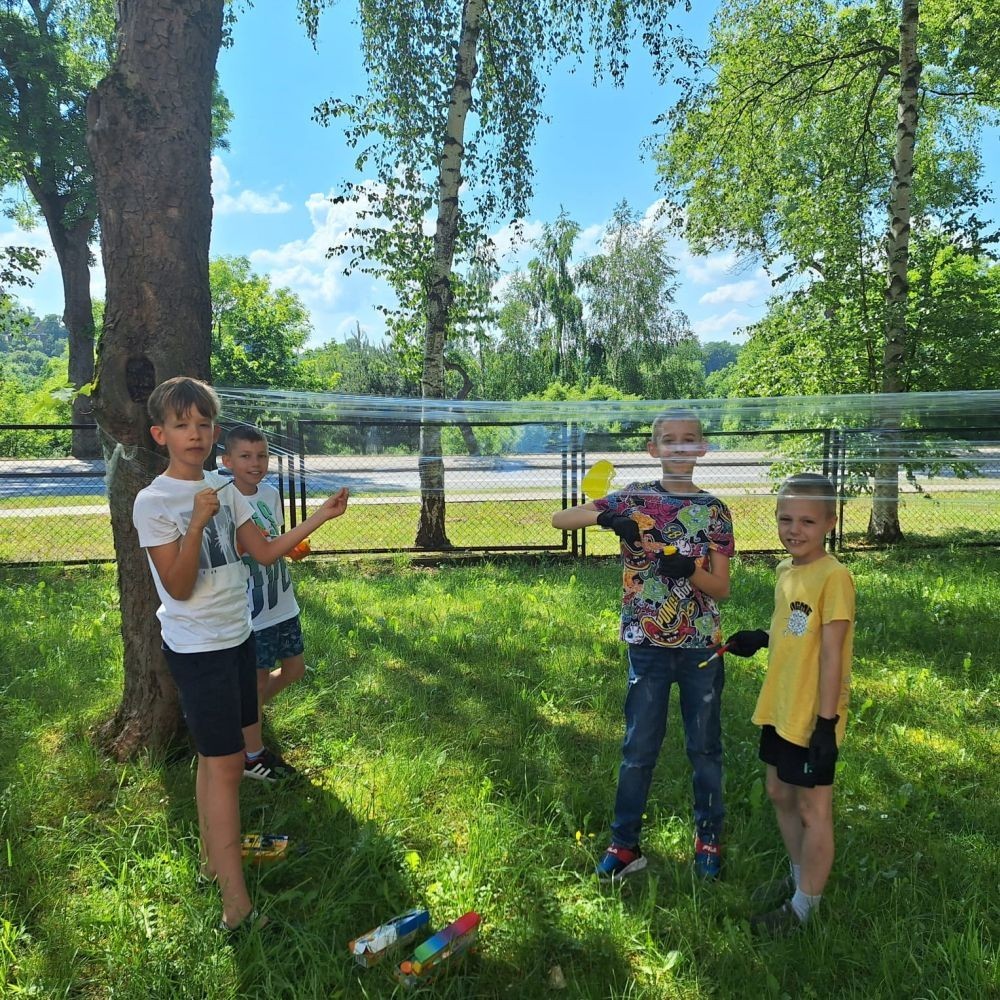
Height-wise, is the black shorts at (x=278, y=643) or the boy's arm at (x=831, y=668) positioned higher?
the boy's arm at (x=831, y=668)

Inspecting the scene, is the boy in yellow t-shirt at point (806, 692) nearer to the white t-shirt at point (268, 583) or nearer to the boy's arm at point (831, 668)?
the boy's arm at point (831, 668)

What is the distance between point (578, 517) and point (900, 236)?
292 inches

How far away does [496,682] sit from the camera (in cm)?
366

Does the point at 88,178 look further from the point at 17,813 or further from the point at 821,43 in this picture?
the point at 17,813

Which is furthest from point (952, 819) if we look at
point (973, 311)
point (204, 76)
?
point (973, 311)

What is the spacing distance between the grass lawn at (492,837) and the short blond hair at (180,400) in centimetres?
148

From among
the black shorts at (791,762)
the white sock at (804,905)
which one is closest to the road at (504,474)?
the black shorts at (791,762)

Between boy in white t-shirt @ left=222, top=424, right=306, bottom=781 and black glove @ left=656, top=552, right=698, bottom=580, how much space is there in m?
1.39

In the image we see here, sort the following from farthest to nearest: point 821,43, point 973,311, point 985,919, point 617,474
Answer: point 821,43
point 973,311
point 617,474
point 985,919

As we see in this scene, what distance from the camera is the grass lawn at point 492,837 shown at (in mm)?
1723

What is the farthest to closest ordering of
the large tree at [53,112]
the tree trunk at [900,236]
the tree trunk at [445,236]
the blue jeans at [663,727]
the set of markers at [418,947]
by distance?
the large tree at [53,112] → the tree trunk at [900,236] → the tree trunk at [445,236] → the blue jeans at [663,727] → the set of markers at [418,947]

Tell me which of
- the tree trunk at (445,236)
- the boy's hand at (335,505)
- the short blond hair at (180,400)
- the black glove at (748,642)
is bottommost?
the black glove at (748,642)

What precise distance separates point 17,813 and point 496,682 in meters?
2.22

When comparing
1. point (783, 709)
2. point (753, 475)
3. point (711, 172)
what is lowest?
point (783, 709)
